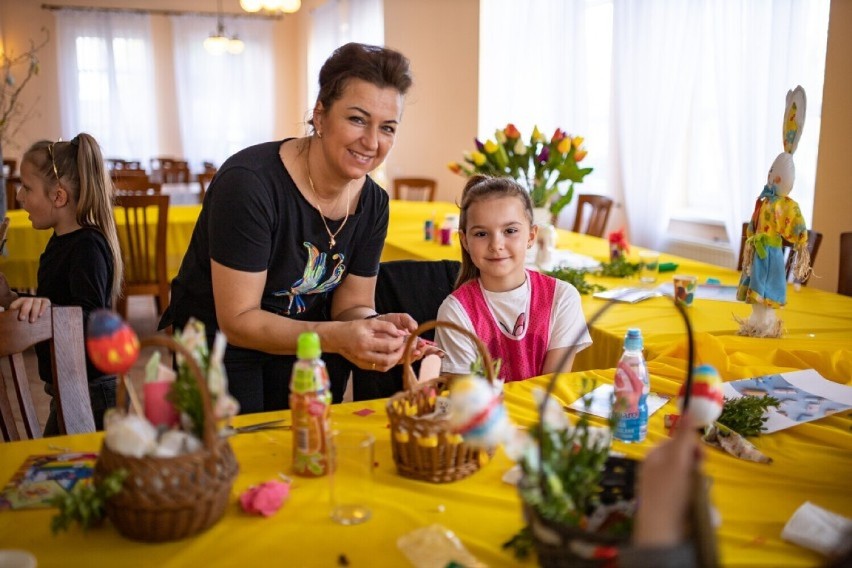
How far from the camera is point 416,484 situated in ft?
3.88

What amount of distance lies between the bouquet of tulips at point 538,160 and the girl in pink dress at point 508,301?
3.79 ft

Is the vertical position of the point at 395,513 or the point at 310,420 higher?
the point at 310,420

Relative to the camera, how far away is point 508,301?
74.1 inches

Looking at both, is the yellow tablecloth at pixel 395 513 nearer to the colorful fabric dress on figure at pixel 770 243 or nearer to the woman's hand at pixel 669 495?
the woman's hand at pixel 669 495

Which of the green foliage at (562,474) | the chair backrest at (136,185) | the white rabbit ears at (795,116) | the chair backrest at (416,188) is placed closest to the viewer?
the green foliage at (562,474)

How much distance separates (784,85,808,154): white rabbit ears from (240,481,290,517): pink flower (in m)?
1.58

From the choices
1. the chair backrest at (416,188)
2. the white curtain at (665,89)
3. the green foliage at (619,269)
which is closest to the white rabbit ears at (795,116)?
the green foliage at (619,269)

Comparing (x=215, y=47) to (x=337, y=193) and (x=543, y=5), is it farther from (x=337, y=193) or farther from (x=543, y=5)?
(x=337, y=193)

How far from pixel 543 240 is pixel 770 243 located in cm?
116

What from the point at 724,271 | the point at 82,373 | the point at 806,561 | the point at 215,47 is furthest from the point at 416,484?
the point at 215,47

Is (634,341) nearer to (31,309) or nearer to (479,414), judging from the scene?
(479,414)

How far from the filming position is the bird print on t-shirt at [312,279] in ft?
6.06

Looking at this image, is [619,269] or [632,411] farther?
[619,269]

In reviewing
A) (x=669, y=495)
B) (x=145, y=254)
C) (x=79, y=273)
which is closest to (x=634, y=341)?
(x=669, y=495)
